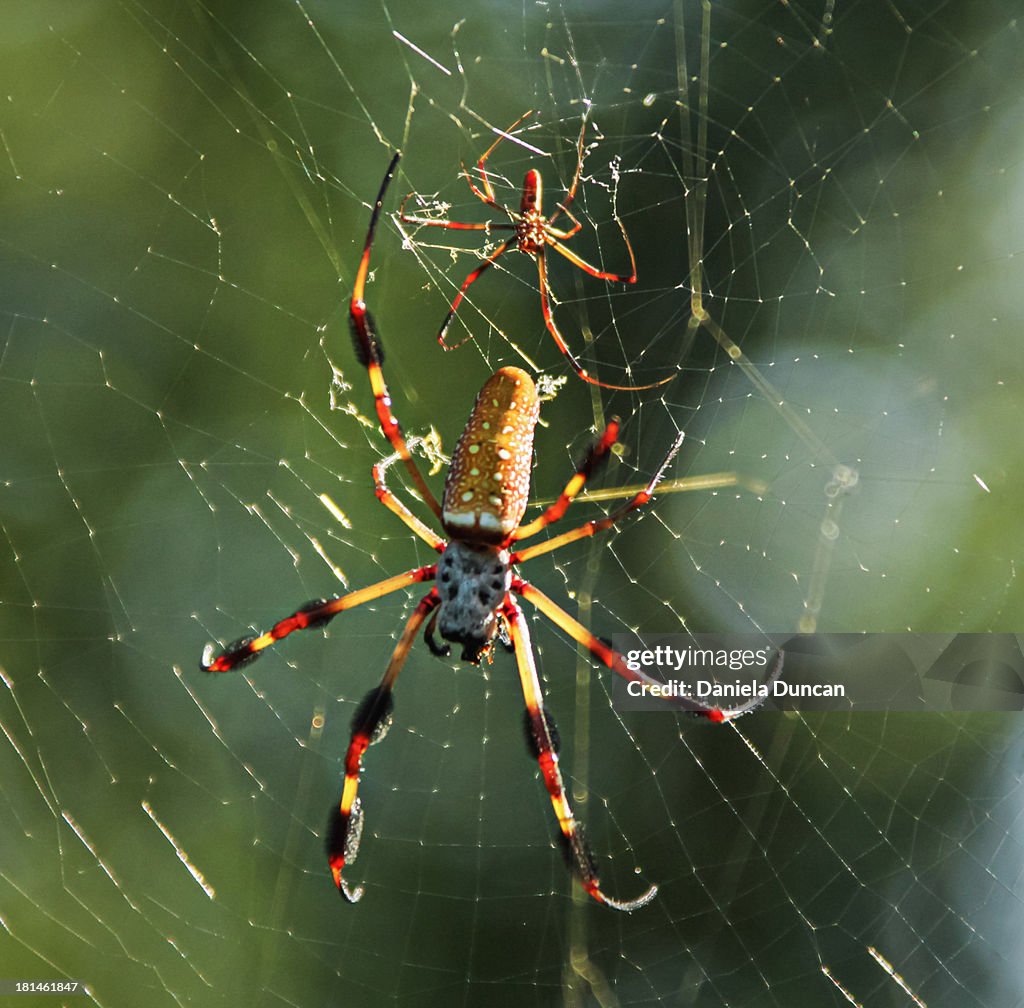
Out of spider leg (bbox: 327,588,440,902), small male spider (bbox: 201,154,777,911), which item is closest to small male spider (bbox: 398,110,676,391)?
small male spider (bbox: 201,154,777,911)

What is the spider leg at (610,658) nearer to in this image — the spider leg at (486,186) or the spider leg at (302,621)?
the spider leg at (302,621)

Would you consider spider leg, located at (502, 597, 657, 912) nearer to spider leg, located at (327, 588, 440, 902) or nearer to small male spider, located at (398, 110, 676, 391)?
spider leg, located at (327, 588, 440, 902)

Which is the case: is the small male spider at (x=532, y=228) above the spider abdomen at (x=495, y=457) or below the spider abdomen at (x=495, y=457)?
above

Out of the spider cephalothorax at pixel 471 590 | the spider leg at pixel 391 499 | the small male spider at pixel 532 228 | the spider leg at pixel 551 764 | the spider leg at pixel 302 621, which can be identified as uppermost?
the small male spider at pixel 532 228

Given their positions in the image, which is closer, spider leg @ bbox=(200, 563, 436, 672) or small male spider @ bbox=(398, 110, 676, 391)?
spider leg @ bbox=(200, 563, 436, 672)

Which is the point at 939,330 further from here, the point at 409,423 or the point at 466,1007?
the point at 466,1007

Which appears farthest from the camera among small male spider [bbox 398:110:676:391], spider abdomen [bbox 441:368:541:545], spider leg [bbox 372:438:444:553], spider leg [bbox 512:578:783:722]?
small male spider [bbox 398:110:676:391]

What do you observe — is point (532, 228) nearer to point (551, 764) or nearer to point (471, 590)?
point (471, 590)

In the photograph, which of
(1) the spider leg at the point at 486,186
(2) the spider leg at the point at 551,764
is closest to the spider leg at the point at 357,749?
(2) the spider leg at the point at 551,764
